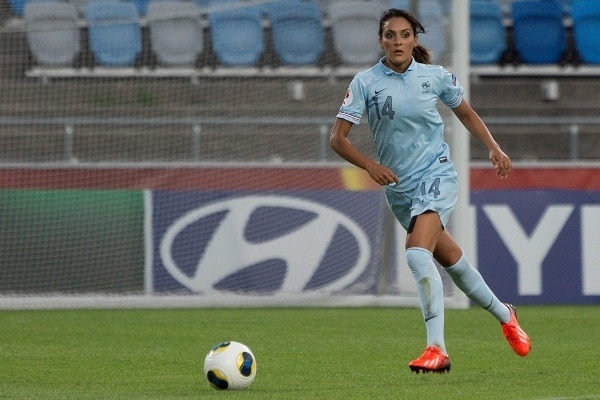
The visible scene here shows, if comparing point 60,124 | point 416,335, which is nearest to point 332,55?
point 60,124

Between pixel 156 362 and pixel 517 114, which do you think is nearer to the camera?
pixel 156 362

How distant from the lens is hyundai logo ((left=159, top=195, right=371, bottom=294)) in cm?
1120

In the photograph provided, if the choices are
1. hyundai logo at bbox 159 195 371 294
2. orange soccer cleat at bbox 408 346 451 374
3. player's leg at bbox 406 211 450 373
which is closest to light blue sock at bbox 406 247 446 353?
player's leg at bbox 406 211 450 373

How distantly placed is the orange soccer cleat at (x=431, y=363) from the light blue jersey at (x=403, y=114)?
89 centimetres

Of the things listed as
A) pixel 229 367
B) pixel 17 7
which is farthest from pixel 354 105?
pixel 17 7

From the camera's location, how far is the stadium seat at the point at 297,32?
12.6 meters

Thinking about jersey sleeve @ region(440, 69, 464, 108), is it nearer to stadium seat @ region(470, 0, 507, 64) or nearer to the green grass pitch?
the green grass pitch

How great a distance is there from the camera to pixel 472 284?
6215 mm

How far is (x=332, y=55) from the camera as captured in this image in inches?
487

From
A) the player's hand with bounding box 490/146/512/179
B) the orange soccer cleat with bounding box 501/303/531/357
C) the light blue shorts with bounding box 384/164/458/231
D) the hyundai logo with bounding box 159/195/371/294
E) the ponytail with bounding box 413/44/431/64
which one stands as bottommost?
the hyundai logo with bounding box 159/195/371/294

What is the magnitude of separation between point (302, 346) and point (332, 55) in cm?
532

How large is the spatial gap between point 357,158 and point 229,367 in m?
1.23

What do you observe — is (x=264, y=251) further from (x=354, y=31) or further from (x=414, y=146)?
(x=414, y=146)

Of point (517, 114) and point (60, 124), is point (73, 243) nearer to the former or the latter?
point (60, 124)
